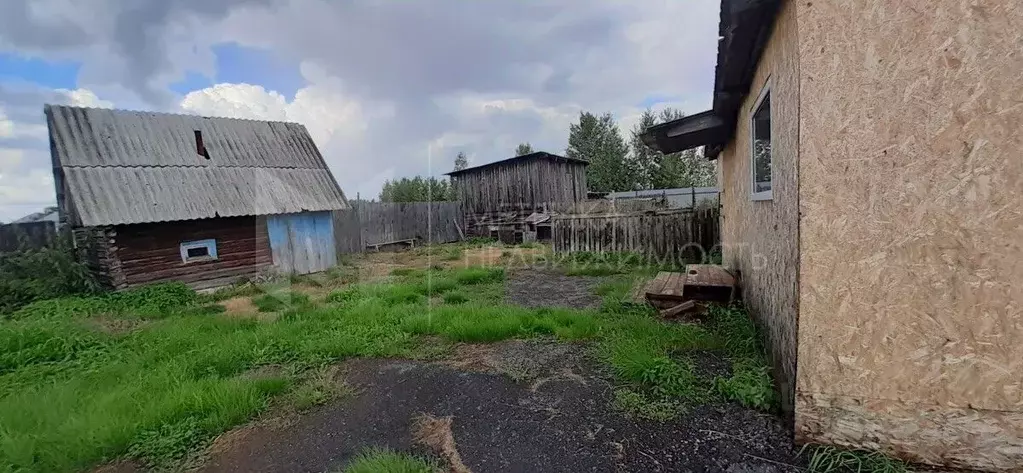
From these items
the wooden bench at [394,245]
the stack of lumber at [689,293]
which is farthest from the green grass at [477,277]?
the wooden bench at [394,245]

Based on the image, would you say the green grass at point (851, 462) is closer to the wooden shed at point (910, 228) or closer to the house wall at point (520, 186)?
the wooden shed at point (910, 228)

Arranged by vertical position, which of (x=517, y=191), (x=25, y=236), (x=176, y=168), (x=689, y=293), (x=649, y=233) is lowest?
(x=689, y=293)

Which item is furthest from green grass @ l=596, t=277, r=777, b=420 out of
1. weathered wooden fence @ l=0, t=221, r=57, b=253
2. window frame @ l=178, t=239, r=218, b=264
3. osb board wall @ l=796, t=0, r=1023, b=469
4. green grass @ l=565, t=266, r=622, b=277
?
weathered wooden fence @ l=0, t=221, r=57, b=253

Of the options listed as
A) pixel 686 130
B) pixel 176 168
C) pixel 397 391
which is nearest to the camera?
pixel 397 391

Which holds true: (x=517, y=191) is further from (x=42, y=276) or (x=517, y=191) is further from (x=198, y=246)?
(x=42, y=276)

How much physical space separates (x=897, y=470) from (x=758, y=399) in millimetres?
843

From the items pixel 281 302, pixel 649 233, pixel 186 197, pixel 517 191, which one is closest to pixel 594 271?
pixel 649 233

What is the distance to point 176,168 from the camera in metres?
10.4

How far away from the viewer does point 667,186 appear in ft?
96.5

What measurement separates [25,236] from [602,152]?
91.2ft

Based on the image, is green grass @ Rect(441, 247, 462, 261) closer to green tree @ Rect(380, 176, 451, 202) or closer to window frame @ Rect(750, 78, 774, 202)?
window frame @ Rect(750, 78, 774, 202)

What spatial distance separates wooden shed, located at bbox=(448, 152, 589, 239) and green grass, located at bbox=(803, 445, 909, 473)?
15789 mm

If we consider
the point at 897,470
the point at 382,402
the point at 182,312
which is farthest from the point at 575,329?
the point at 182,312

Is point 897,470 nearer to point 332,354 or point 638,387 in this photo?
point 638,387
